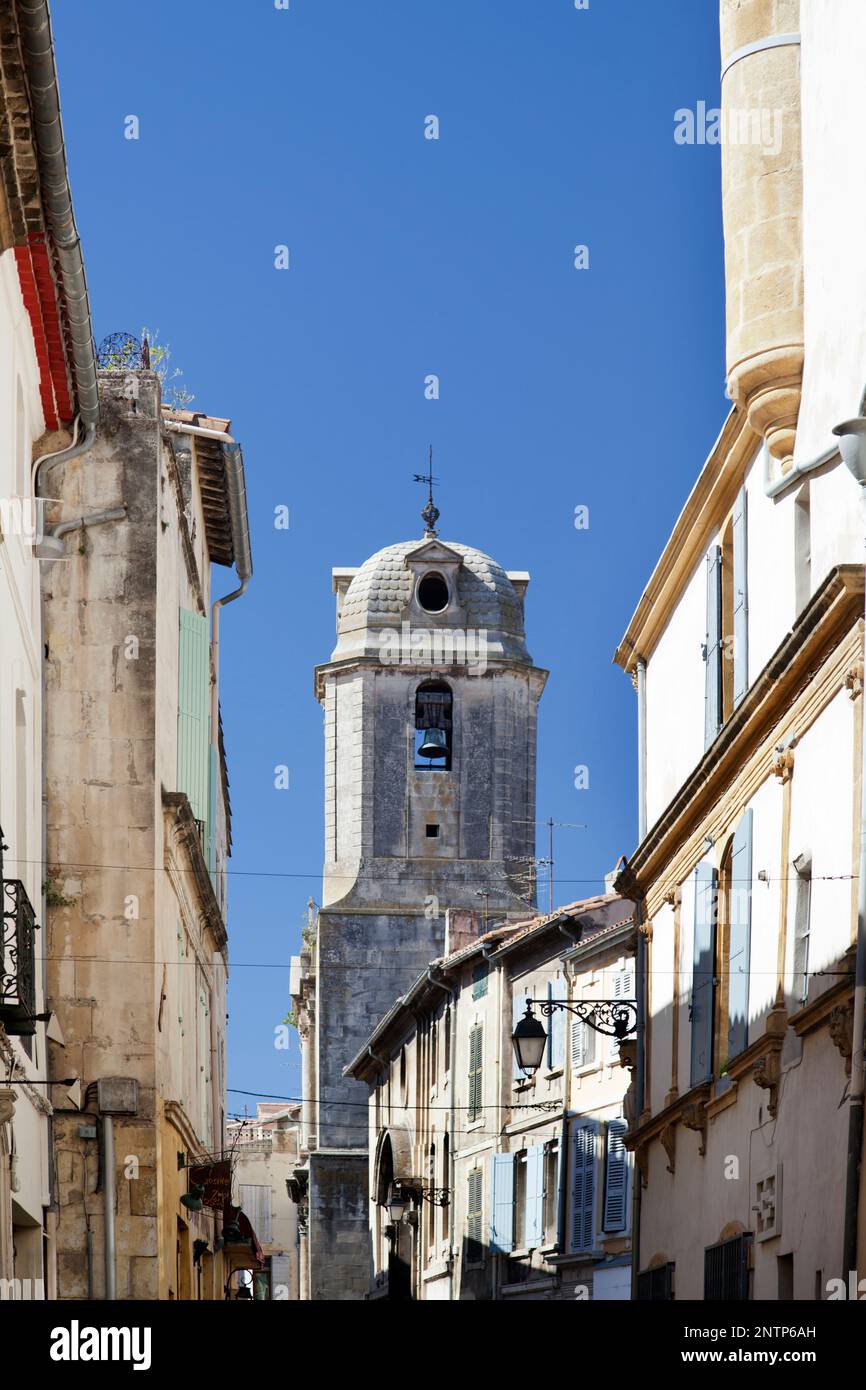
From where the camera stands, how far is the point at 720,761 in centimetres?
1872

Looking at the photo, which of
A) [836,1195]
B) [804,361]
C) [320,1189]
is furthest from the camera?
[320,1189]

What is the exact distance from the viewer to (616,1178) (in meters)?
32.4

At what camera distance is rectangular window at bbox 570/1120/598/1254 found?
33.4 meters

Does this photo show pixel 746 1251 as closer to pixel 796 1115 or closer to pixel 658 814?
pixel 796 1115

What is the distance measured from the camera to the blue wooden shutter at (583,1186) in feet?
110

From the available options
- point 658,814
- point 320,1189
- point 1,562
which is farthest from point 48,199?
point 320,1189

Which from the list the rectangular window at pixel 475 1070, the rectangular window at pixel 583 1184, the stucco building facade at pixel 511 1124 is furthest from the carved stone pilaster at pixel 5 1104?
the rectangular window at pixel 475 1070

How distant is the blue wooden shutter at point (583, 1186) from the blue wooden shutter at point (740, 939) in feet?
51.4

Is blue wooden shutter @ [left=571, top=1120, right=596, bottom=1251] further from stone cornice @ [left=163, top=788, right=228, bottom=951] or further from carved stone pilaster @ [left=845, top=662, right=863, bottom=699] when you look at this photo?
carved stone pilaster @ [left=845, top=662, right=863, bottom=699]

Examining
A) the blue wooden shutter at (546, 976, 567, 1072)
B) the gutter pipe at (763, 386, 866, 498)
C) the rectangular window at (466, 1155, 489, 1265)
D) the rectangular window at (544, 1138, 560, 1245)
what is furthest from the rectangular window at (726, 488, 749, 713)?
the rectangular window at (466, 1155, 489, 1265)

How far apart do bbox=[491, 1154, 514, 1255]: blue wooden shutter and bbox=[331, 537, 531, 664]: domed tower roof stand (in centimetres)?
2545

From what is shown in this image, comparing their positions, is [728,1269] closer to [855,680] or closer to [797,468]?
[855,680]

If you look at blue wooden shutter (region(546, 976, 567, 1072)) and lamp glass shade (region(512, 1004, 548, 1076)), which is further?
blue wooden shutter (region(546, 976, 567, 1072))
